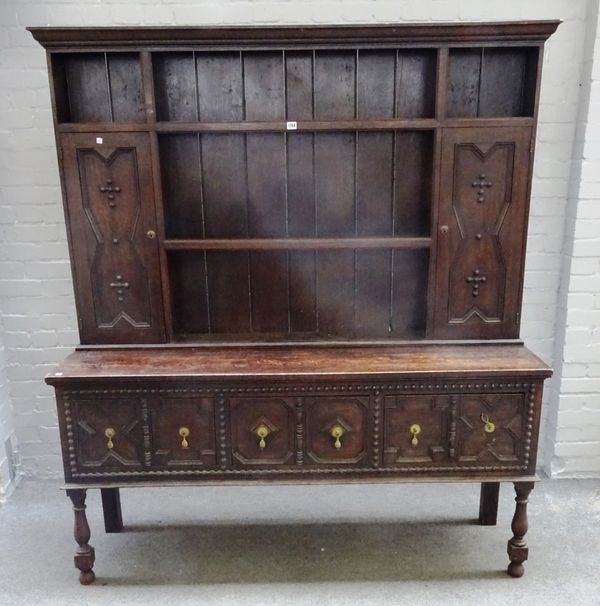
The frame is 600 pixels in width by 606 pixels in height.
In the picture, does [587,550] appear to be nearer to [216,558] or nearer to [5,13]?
[216,558]

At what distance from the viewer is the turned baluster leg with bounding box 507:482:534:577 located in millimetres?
1991

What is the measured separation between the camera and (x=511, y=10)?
232cm

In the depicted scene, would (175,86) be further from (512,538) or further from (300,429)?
(512,538)

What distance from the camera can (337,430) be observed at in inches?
76.3

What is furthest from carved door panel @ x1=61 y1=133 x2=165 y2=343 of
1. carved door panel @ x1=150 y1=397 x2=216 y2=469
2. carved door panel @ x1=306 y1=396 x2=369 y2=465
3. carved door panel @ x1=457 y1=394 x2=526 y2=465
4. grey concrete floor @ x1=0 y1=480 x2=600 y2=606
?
carved door panel @ x1=457 y1=394 x2=526 y2=465

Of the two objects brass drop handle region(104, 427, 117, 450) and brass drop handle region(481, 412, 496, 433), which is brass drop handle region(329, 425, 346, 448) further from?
brass drop handle region(104, 427, 117, 450)

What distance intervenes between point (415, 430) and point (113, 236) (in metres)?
1.32

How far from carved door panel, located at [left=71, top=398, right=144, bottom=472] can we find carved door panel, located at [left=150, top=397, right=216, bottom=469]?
6cm

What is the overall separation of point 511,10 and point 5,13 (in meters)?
2.13

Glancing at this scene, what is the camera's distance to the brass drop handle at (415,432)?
1.94 metres

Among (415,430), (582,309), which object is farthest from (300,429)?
(582,309)

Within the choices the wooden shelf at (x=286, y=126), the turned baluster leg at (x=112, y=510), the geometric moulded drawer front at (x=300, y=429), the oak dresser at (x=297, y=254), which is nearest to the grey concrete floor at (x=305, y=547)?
the turned baluster leg at (x=112, y=510)

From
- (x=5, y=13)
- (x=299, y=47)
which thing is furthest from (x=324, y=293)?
(x=5, y=13)

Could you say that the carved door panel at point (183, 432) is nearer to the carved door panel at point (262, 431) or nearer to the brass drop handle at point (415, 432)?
the carved door panel at point (262, 431)
